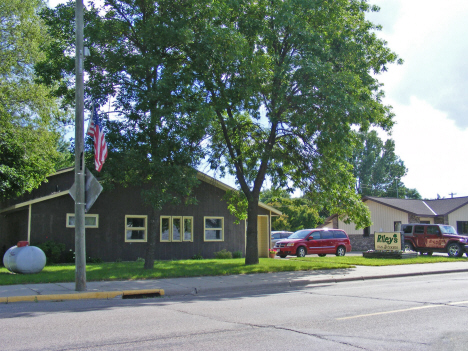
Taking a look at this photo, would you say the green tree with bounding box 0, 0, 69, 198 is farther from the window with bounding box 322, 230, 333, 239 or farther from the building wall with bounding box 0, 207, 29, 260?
the window with bounding box 322, 230, 333, 239

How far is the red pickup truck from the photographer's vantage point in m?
28.2

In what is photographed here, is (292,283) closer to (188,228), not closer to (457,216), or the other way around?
(188,228)

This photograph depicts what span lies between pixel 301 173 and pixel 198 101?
22.7 ft

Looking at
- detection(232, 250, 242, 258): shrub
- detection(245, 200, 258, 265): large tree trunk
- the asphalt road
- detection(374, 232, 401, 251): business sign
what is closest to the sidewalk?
the asphalt road

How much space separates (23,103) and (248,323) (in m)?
21.0

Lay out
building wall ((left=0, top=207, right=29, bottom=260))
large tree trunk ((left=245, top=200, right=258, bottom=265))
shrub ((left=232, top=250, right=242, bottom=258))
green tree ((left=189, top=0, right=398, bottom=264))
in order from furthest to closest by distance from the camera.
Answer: shrub ((left=232, top=250, right=242, bottom=258)), building wall ((left=0, top=207, right=29, bottom=260)), large tree trunk ((left=245, top=200, right=258, bottom=265)), green tree ((left=189, top=0, right=398, bottom=264))

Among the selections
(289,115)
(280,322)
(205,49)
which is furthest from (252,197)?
(280,322)

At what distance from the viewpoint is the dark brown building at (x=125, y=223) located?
69.6 feet

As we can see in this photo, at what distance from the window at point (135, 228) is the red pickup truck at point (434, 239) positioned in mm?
16063

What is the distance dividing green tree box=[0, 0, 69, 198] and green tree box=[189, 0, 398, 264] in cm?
953

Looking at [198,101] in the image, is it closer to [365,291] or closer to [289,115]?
[289,115]

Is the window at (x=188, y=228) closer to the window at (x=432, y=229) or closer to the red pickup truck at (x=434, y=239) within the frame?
the red pickup truck at (x=434, y=239)

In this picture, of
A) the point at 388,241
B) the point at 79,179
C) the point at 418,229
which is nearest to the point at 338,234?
the point at 388,241

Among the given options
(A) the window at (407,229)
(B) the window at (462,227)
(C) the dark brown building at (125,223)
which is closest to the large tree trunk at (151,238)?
(C) the dark brown building at (125,223)
